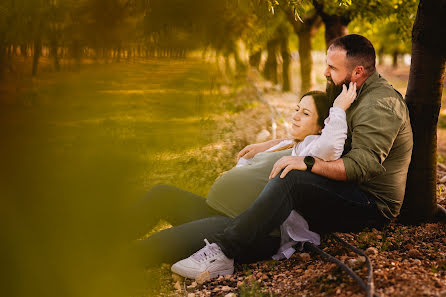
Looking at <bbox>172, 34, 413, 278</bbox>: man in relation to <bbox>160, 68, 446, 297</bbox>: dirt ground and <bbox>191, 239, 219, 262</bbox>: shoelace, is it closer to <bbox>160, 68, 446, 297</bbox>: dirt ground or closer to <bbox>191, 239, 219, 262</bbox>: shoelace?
<bbox>191, 239, 219, 262</bbox>: shoelace

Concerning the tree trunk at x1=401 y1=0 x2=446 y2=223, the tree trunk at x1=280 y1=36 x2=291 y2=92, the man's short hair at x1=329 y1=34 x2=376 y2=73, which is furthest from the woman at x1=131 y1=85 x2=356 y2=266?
the tree trunk at x1=280 y1=36 x2=291 y2=92

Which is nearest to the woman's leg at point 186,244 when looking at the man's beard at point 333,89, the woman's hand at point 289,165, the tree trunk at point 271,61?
the woman's hand at point 289,165

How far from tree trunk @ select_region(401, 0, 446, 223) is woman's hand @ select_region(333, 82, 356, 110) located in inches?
40.4

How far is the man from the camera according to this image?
323 cm

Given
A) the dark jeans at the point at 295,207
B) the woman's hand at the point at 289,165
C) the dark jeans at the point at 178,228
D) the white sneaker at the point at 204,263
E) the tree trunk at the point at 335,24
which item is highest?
the tree trunk at the point at 335,24

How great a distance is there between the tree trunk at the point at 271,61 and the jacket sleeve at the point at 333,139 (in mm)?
20645

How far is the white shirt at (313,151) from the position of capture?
127 inches

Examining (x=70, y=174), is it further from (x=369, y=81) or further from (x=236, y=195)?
(x=369, y=81)

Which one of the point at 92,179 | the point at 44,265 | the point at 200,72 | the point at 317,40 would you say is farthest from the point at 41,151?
the point at 317,40

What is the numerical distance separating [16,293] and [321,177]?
2.09 m

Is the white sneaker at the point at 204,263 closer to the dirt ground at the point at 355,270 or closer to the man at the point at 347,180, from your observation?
the man at the point at 347,180

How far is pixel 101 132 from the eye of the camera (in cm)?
174

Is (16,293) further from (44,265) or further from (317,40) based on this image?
(317,40)

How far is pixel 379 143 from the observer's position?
323 cm
